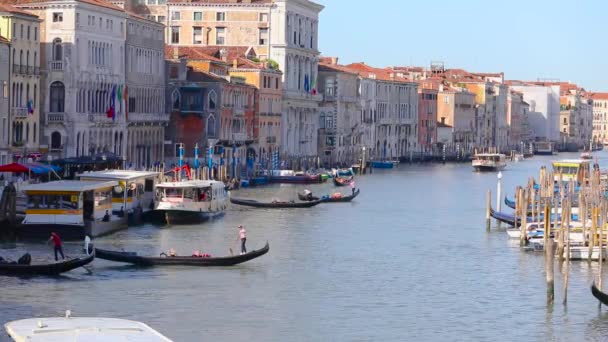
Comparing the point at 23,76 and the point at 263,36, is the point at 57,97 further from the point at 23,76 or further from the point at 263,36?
the point at 263,36

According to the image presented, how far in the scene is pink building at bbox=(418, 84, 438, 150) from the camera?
81.1 metres

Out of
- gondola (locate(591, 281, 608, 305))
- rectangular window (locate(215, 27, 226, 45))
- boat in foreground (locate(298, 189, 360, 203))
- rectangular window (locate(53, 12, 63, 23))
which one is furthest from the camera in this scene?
rectangular window (locate(215, 27, 226, 45))

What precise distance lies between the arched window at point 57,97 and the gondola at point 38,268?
18.3 meters

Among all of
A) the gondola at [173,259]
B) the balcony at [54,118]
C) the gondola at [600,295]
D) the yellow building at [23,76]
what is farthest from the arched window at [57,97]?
the gondola at [600,295]

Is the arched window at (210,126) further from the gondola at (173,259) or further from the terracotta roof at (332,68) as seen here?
the gondola at (173,259)

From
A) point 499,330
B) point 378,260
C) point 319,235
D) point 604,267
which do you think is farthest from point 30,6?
point 499,330

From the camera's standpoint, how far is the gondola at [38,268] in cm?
2256

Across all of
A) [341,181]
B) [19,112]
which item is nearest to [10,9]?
[19,112]

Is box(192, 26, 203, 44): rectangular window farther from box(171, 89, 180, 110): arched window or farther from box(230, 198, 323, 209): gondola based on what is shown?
box(230, 198, 323, 209): gondola

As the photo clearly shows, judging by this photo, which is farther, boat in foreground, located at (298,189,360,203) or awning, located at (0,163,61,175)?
boat in foreground, located at (298,189,360,203)

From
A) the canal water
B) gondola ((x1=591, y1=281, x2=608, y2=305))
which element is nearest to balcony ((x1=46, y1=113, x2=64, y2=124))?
the canal water

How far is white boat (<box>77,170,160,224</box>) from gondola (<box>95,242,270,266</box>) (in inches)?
268

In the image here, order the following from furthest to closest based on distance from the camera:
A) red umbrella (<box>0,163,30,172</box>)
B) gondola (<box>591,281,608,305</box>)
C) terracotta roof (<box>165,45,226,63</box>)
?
terracotta roof (<box>165,45,226,63</box>) < red umbrella (<box>0,163,30,172</box>) < gondola (<box>591,281,608,305</box>)

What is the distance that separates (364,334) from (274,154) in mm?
35588
